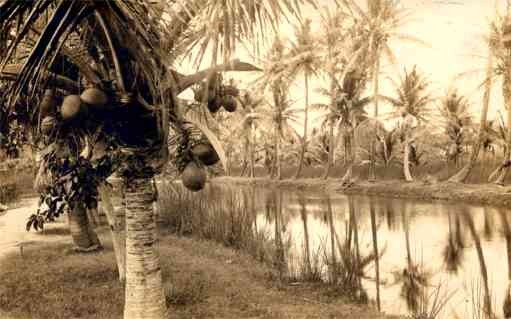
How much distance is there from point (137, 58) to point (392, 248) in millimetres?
9535

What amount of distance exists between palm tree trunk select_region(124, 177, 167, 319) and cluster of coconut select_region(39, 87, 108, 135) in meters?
0.80

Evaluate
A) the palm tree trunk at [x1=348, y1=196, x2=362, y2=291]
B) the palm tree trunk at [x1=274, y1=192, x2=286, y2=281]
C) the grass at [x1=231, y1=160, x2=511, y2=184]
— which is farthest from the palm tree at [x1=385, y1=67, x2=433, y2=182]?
the palm tree trunk at [x1=274, y1=192, x2=286, y2=281]

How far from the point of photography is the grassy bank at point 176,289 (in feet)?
18.0

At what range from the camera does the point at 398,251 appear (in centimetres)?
1105

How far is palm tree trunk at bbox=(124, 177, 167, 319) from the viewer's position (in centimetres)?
401

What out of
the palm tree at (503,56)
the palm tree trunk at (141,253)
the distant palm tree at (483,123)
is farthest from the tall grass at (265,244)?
the distant palm tree at (483,123)

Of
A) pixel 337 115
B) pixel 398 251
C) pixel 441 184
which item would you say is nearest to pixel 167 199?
pixel 398 251

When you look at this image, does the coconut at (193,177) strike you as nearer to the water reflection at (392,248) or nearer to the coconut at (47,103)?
the coconut at (47,103)

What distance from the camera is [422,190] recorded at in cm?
2248

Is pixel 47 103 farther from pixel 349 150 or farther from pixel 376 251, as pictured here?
pixel 349 150

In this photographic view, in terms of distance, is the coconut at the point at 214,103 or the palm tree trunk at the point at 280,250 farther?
the palm tree trunk at the point at 280,250

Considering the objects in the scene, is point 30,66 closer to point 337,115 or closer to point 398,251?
point 398,251

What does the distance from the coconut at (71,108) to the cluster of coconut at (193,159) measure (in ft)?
2.69

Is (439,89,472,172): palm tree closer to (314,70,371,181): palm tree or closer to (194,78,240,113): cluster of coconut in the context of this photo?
(314,70,371,181): palm tree
